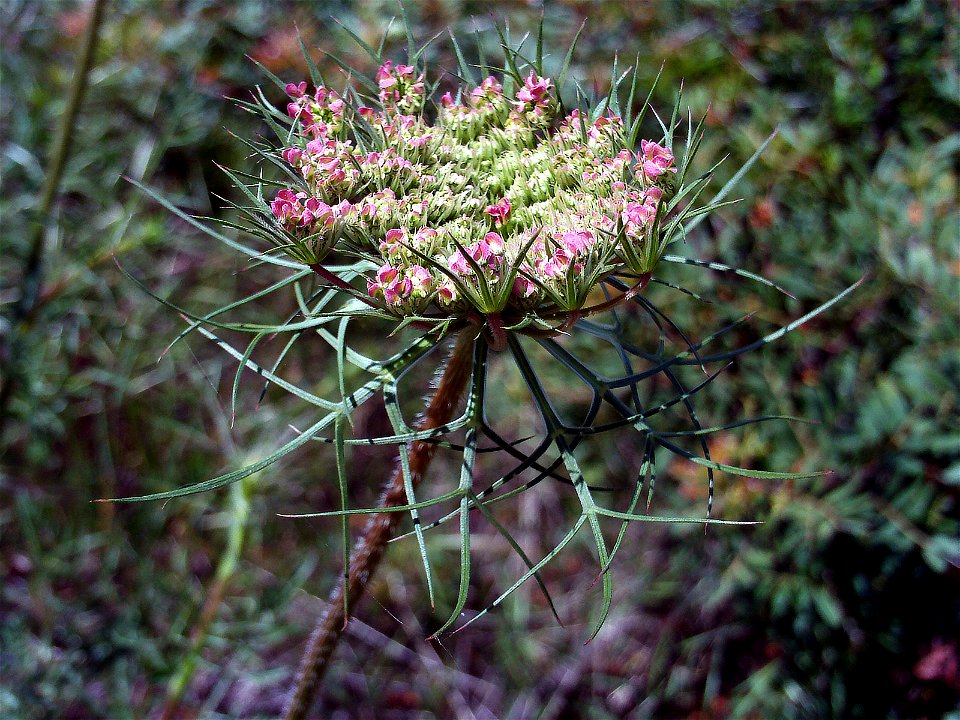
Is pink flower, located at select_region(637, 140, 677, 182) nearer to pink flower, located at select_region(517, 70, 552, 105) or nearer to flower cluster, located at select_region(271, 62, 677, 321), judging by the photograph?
flower cluster, located at select_region(271, 62, 677, 321)

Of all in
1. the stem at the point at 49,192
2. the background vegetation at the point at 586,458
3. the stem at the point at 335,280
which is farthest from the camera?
the background vegetation at the point at 586,458

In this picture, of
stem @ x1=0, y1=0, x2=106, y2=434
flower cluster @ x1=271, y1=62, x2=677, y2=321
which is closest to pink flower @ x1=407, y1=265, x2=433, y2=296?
flower cluster @ x1=271, y1=62, x2=677, y2=321

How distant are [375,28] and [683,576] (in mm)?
2061

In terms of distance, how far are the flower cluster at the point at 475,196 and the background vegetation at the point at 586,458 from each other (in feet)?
2.91

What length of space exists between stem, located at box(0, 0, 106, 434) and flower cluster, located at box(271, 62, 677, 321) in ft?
2.48

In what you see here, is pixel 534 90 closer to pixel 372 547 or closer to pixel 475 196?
pixel 475 196

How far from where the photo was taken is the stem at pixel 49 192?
1.51 meters

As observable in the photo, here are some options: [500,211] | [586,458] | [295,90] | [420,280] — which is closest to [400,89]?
[295,90]

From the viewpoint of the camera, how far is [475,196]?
986 millimetres

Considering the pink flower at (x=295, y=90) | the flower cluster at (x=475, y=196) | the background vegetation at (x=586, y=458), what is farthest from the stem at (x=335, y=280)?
the background vegetation at (x=586, y=458)

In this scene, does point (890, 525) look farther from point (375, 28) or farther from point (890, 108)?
point (375, 28)

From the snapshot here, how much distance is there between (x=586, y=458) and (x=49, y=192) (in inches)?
60.5

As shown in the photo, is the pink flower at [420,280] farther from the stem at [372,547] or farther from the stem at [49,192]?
the stem at [49,192]

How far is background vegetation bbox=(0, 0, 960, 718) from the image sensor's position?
1.75 metres
